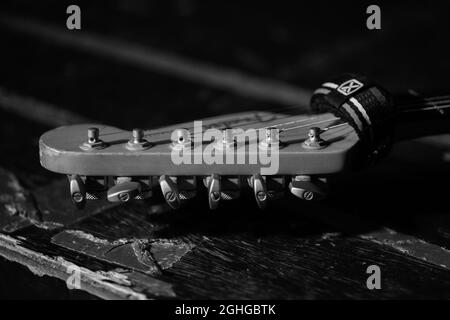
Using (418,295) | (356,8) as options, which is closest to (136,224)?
(418,295)

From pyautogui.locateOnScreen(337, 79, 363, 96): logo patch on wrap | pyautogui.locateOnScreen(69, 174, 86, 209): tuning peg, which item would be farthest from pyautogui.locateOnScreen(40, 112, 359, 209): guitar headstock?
pyautogui.locateOnScreen(337, 79, 363, 96): logo patch on wrap

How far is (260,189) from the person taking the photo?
132 centimetres

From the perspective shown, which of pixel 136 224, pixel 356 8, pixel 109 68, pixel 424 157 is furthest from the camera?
pixel 356 8

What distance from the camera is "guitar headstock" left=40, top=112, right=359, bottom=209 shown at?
1.33 m

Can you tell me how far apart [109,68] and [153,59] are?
7.6 inches

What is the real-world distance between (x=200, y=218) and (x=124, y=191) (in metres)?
0.32

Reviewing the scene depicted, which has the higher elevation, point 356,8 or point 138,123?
point 356,8

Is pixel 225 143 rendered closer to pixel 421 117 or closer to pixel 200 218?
pixel 200 218

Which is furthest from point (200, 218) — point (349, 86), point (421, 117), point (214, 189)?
point (421, 117)

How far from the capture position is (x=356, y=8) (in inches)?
125

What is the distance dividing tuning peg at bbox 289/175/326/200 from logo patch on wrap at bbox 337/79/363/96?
23cm

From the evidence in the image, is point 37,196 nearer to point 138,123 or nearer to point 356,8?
point 138,123
